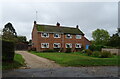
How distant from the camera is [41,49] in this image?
116ft

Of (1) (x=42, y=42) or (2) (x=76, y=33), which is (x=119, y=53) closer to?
(2) (x=76, y=33)

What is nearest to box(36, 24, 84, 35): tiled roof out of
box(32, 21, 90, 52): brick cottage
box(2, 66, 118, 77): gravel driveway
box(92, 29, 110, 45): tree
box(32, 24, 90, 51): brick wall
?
box(32, 21, 90, 52): brick cottage

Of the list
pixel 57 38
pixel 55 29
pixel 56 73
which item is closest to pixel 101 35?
pixel 55 29

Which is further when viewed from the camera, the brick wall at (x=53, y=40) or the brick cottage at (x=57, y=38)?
the brick cottage at (x=57, y=38)

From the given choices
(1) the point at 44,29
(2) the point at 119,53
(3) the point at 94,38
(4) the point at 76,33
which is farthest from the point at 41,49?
(3) the point at 94,38

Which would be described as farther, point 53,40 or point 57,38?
point 57,38

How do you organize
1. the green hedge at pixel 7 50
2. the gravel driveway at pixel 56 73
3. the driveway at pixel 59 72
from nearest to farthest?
the gravel driveway at pixel 56 73 < the driveway at pixel 59 72 < the green hedge at pixel 7 50

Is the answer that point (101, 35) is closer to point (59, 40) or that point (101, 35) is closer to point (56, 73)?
point (59, 40)

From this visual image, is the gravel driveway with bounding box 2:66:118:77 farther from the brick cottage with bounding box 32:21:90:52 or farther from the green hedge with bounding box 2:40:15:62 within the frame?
the brick cottage with bounding box 32:21:90:52

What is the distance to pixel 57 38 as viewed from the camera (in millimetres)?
37156

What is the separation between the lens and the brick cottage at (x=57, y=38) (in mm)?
35438

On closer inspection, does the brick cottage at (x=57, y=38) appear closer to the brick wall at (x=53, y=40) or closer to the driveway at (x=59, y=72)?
the brick wall at (x=53, y=40)

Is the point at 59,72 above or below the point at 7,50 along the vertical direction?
below

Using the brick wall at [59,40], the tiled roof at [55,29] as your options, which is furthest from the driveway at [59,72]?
the tiled roof at [55,29]
